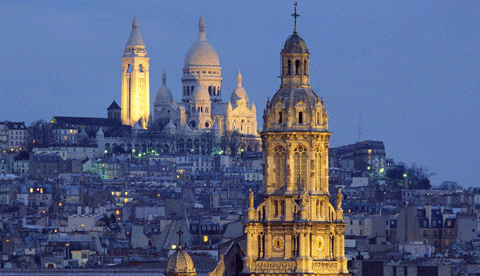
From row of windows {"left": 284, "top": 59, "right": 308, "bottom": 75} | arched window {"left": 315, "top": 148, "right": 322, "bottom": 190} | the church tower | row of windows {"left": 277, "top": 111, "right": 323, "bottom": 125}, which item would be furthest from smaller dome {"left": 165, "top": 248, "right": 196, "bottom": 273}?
row of windows {"left": 284, "top": 59, "right": 308, "bottom": 75}

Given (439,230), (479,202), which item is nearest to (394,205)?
(479,202)

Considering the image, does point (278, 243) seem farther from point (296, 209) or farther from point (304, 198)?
point (304, 198)

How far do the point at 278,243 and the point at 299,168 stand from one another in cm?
159

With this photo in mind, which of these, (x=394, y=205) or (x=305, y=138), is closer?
(x=305, y=138)

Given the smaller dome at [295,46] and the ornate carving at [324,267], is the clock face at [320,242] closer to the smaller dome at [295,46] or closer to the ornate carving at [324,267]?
the ornate carving at [324,267]

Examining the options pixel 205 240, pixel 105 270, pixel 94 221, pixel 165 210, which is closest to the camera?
pixel 105 270

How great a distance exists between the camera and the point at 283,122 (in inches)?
2320

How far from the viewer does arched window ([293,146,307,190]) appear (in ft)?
191

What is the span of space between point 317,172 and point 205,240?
66.0 metres

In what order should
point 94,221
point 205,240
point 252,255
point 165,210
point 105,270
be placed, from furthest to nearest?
point 165,210, point 94,221, point 205,240, point 105,270, point 252,255

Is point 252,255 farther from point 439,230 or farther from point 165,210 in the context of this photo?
point 165,210

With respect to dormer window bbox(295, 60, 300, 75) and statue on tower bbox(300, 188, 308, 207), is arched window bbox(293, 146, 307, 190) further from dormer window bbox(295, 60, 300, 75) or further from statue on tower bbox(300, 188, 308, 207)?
dormer window bbox(295, 60, 300, 75)

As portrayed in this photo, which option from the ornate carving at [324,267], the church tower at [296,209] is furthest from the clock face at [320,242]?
the ornate carving at [324,267]

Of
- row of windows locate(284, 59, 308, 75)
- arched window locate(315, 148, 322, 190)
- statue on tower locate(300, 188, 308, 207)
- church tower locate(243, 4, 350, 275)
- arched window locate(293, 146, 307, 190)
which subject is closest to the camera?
statue on tower locate(300, 188, 308, 207)
